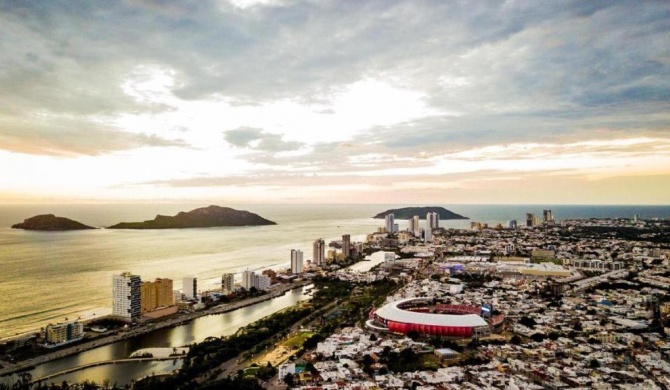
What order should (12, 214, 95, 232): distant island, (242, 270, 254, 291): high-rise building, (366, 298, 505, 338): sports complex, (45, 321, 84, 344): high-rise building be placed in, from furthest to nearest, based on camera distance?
(12, 214, 95, 232): distant island → (242, 270, 254, 291): high-rise building → (366, 298, 505, 338): sports complex → (45, 321, 84, 344): high-rise building

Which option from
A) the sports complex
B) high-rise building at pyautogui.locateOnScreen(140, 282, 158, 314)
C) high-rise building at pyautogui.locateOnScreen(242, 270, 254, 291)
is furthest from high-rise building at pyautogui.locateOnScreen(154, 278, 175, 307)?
the sports complex

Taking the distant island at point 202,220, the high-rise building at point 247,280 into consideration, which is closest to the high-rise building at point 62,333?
the high-rise building at point 247,280

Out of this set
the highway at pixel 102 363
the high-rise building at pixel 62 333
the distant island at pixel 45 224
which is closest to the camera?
the highway at pixel 102 363

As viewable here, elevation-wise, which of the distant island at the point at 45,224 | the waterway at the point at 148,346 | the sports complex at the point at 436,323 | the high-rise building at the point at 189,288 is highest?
the distant island at the point at 45,224

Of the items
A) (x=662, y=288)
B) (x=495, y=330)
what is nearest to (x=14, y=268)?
(x=495, y=330)

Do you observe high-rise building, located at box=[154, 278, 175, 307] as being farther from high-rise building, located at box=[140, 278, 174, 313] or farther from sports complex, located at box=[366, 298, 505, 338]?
sports complex, located at box=[366, 298, 505, 338]

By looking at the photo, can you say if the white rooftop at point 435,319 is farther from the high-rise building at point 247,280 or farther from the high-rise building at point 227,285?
the high-rise building at point 247,280
